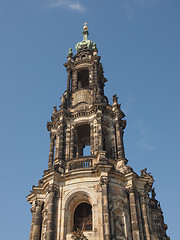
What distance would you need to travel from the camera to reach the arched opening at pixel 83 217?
76.5 feet

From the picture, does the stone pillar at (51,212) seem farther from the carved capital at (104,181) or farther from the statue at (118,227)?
the statue at (118,227)

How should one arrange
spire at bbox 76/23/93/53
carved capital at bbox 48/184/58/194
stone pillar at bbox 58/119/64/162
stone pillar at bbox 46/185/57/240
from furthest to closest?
spire at bbox 76/23/93/53 < stone pillar at bbox 58/119/64/162 < carved capital at bbox 48/184/58/194 < stone pillar at bbox 46/185/57/240

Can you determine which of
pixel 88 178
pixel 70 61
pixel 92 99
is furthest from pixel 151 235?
pixel 70 61

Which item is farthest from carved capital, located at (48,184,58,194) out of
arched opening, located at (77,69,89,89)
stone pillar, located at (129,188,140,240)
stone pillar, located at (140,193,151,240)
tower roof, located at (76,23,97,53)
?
tower roof, located at (76,23,97,53)

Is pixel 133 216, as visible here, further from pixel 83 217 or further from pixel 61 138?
pixel 61 138

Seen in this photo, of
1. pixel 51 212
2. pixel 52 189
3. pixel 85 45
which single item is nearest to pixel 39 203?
pixel 52 189

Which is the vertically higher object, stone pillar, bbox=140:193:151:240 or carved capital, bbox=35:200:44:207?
carved capital, bbox=35:200:44:207

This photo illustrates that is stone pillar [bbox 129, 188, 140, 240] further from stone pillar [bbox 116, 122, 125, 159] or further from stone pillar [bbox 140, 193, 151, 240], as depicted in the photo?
stone pillar [bbox 116, 122, 125, 159]

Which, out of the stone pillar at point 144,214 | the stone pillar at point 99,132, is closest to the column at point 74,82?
the stone pillar at point 99,132

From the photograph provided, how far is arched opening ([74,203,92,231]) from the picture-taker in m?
23.3

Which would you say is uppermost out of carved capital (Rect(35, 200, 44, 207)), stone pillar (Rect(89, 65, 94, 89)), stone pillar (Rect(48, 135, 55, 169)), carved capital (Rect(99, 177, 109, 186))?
stone pillar (Rect(89, 65, 94, 89))

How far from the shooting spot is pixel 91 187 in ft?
76.8

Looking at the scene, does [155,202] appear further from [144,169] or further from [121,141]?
[121,141]

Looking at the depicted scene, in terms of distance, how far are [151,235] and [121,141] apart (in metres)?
8.01
